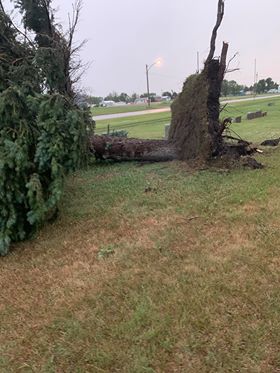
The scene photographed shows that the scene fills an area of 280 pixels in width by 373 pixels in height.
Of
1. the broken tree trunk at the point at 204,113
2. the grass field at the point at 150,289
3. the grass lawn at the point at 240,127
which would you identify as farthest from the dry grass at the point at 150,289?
the grass lawn at the point at 240,127

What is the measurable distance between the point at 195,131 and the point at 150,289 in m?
5.18

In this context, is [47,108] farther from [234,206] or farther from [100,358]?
[100,358]

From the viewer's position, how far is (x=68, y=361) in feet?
8.42

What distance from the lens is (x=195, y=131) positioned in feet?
26.0

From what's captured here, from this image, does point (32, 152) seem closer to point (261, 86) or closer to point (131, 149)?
point (131, 149)

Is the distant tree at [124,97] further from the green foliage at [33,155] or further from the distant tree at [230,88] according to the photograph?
the green foliage at [33,155]

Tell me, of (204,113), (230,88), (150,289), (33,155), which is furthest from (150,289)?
(230,88)

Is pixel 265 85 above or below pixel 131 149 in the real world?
above

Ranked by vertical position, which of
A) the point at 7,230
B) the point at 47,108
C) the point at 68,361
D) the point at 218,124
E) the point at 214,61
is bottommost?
the point at 68,361

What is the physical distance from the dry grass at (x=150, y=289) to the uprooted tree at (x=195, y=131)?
6.98 feet

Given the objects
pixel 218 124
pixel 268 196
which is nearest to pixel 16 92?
pixel 268 196

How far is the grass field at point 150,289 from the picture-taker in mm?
2516

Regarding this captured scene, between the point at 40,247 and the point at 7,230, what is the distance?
0.40 m

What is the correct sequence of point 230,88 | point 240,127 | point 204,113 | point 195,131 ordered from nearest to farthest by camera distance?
point 204,113 → point 195,131 → point 240,127 → point 230,88
